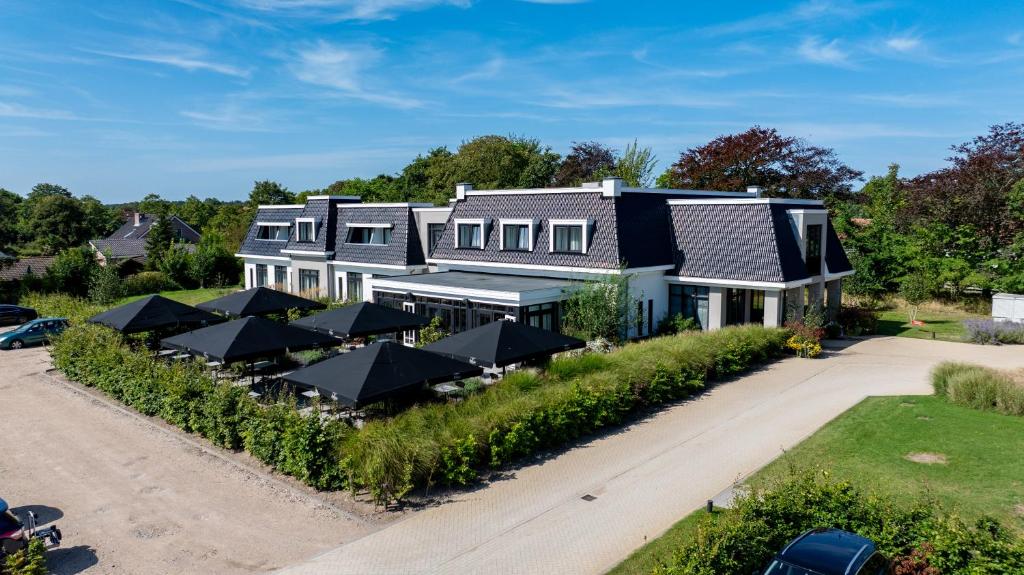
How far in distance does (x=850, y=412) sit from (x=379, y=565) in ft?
42.4

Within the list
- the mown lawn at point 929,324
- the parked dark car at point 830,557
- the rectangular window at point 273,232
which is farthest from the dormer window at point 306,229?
the parked dark car at point 830,557

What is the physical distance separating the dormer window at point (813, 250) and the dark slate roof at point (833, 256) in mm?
1105

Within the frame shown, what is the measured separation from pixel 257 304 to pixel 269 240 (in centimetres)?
1684

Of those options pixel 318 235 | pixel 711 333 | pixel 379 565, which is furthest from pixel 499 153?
pixel 379 565

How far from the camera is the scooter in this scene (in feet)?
31.7

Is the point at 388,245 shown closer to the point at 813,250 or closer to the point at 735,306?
the point at 735,306

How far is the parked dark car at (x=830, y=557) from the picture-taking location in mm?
7785

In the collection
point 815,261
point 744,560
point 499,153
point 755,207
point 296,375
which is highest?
point 499,153

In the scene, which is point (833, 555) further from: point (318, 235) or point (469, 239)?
point (318, 235)

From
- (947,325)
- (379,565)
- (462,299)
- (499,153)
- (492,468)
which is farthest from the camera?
(499,153)

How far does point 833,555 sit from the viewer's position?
26.3ft

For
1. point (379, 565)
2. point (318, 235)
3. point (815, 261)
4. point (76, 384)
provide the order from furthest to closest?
point (318, 235)
point (815, 261)
point (76, 384)
point (379, 565)

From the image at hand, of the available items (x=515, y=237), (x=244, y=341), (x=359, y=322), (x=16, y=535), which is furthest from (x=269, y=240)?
(x=16, y=535)

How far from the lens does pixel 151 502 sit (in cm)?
1213
